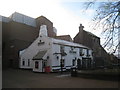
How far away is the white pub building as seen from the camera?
2408 cm

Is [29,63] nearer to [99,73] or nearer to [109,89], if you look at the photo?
[99,73]

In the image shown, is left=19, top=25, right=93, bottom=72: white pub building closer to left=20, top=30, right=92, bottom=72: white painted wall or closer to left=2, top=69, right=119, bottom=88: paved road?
left=20, top=30, right=92, bottom=72: white painted wall

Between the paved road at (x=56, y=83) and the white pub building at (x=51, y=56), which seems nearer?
the paved road at (x=56, y=83)

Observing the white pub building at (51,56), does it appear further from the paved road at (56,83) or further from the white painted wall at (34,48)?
the paved road at (56,83)

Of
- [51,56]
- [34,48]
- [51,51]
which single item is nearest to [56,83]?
[51,56]

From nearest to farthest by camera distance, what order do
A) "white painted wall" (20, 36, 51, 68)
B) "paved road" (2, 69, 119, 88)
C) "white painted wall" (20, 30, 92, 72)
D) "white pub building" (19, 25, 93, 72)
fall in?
1. "paved road" (2, 69, 119, 88)
2. "white pub building" (19, 25, 93, 72)
3. "white painted wall" (20, 30, 92, 72)
4. "white painted wall" (20, 36, 51, 68)

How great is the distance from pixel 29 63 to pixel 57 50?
7392mm

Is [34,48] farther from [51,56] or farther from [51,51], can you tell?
[51,56]

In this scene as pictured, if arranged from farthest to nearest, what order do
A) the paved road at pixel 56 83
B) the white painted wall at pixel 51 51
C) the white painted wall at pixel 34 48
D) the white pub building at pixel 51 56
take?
the white painted wall at pixel 34 48 < the white painted wall at pixel 51 51 < the white pub building at pixel 51 56 < the paved road at pixel 56 83

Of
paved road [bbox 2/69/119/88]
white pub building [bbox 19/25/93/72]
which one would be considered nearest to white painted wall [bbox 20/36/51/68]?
white pub building [bbox 19/25/93/72]

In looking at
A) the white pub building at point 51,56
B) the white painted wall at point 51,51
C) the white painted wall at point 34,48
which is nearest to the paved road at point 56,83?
the white pub building at point 51,56

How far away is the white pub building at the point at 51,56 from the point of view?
24.1 metres

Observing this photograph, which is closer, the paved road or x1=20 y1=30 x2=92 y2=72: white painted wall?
the paved road

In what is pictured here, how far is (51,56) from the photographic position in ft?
79.6
